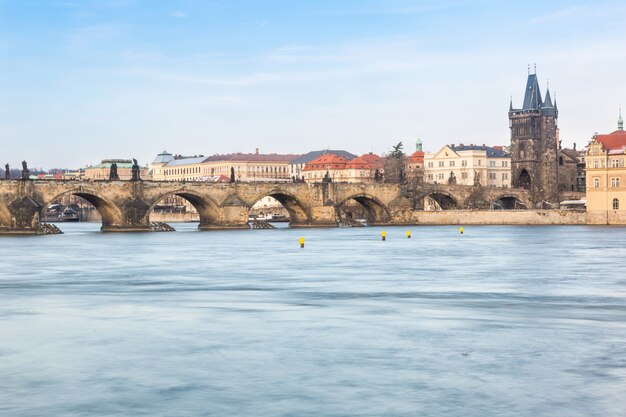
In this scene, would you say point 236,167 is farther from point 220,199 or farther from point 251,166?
point 220,199

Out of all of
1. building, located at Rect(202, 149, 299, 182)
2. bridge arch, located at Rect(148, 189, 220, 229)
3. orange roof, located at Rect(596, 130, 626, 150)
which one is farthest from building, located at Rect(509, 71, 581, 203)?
bridge arch, located at Rect(148, 189, 220, 229)

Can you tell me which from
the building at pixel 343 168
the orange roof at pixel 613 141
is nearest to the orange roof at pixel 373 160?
the building at pixel 343 168

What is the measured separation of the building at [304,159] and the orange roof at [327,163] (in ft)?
14.6

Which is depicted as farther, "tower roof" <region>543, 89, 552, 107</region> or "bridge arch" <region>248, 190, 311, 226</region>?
"tower roof" <region>543, 89, 552, 107</region>

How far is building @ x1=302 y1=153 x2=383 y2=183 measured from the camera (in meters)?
146

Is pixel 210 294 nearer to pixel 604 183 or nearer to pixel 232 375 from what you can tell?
pixel 232 375

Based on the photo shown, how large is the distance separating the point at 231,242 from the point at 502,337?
41.7m

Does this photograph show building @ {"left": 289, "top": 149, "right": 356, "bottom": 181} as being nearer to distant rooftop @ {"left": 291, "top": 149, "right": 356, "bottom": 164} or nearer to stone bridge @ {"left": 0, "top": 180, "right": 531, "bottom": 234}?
distant rooftop @ {"left": 291, "top": 149, "right": 356, "bottom": 164}

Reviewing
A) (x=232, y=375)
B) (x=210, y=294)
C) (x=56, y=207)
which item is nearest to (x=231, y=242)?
(x=210, y=294)

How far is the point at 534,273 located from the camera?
34.3m

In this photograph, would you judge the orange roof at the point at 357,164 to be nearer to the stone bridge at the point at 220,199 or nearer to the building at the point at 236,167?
the building at the point at 236,167

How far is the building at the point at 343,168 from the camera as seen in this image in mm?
145625

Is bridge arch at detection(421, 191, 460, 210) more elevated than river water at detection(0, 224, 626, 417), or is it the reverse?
bridge arch at detection(421, 191, 460, 210)

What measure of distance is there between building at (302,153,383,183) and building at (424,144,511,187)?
9.36m
